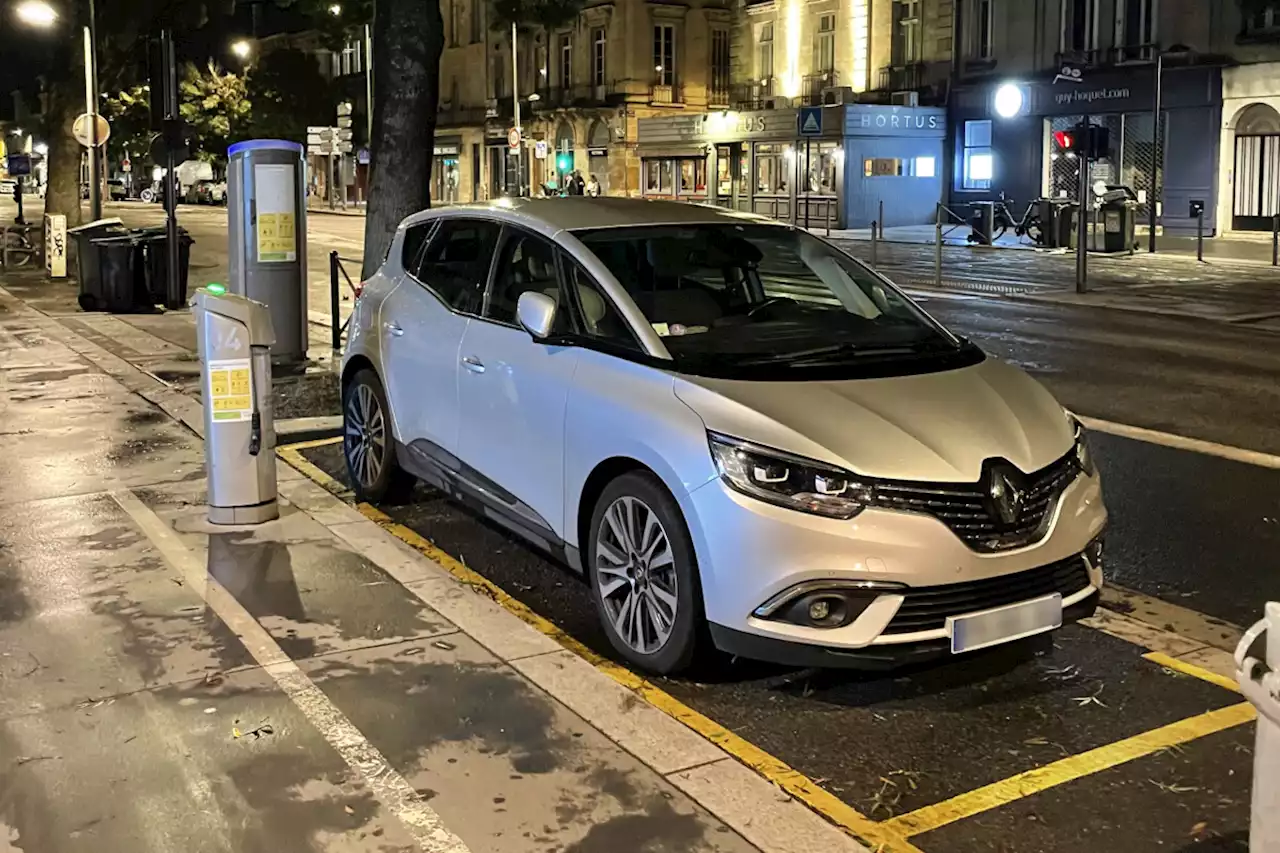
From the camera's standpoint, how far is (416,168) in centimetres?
1252

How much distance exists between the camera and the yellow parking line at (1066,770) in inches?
160

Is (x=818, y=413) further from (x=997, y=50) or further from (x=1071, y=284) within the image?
(x=997, y=50)

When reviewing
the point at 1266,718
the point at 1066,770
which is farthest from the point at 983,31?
the point at 1266,718

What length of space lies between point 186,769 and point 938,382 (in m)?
2.92

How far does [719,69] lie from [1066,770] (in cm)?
5458

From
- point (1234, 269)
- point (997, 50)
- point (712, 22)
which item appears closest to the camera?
point (1234, 269)

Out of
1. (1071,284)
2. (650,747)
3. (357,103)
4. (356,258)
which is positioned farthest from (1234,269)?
(357,103)

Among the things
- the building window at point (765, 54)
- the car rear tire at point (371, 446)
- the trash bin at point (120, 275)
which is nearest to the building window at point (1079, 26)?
the building window at point (765, 54)

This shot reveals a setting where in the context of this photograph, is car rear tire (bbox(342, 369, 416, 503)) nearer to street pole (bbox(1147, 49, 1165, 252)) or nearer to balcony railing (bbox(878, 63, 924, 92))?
street pole (bbox(1147, 49, 1165, 252))

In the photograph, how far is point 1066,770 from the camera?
438 centimetres

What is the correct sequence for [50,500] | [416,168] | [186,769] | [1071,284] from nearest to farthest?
[186,769], [50,500], [416,168], [1071,284]

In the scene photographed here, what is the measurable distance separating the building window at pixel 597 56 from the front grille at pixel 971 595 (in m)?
54.1

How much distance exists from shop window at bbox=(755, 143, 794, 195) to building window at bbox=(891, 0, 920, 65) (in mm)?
4579

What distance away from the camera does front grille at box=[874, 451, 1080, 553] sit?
15.0 ft
